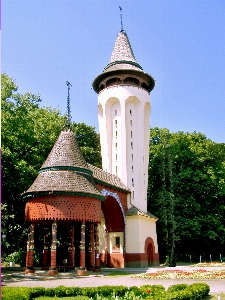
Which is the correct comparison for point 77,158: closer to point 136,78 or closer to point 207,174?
point 136,78

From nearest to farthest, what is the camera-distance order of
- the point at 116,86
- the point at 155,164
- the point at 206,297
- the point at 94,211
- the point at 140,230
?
the point at 206,297 → the point at 94,211 → the point at 140,230 → the point at 116,86 → the point at 155,164

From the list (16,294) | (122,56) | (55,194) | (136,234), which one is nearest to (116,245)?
(136,234)

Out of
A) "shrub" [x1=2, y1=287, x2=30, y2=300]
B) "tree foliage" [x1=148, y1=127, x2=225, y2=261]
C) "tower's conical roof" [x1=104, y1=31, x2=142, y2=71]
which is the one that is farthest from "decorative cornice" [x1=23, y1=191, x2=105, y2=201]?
"tower's conical roof" [x1=104, y1=31, x2=142, y2=71]

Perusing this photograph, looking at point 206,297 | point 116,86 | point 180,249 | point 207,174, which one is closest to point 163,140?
point 207,174

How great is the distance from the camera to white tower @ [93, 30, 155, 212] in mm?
33031

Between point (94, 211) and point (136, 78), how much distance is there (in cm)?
1716

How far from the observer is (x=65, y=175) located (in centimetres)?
2217

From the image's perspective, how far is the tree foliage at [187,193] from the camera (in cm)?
3525

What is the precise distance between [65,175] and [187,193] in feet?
61.9

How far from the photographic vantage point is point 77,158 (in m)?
23.5

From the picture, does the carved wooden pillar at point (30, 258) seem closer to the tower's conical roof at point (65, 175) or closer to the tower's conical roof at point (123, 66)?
the tower's conical roof at point (65, 175)

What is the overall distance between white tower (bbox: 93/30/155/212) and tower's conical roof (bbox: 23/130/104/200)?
9431mm

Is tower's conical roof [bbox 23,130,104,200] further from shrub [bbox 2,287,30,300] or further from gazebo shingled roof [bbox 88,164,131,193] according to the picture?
shrub [bbox 2,287,30,300]

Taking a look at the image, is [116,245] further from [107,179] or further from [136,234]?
[107,179]
